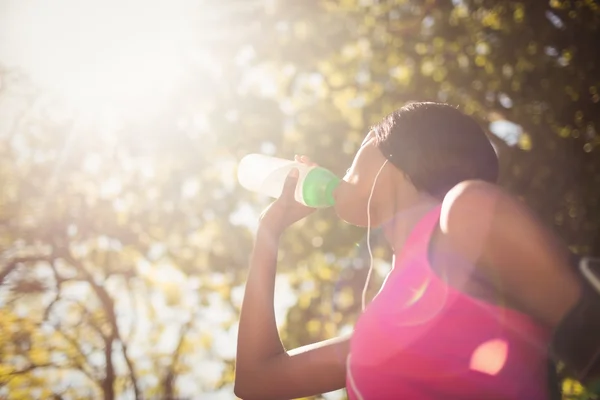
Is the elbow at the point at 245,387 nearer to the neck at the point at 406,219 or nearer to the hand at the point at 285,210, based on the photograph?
the hand at the point at 285,210

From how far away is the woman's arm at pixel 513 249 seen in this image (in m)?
1.18

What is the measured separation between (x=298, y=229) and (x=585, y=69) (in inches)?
177

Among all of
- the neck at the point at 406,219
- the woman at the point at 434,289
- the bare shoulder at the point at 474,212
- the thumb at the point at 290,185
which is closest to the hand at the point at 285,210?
the thumb at the point at 290,185

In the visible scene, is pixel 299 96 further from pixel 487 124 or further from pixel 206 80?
pixel 487 124

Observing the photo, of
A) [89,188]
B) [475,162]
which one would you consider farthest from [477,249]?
[89,188]

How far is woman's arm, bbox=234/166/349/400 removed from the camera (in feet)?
6.79

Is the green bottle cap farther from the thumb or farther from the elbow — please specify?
the elbow

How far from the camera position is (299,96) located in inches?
316

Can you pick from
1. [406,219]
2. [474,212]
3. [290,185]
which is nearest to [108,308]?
[290,185]

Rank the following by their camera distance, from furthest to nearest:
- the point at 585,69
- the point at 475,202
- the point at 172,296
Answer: the point at 172,296 → the point at 585,69 → the point at 475,202

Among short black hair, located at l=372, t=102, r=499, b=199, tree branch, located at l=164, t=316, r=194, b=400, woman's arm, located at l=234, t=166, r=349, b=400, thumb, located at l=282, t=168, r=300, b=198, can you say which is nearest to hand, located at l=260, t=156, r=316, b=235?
thumb, located at l=282, t=168, r=300, b=198

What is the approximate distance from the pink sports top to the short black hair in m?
0.18

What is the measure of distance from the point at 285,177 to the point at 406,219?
84 centimetres

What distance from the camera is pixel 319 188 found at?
2293 millimetres
